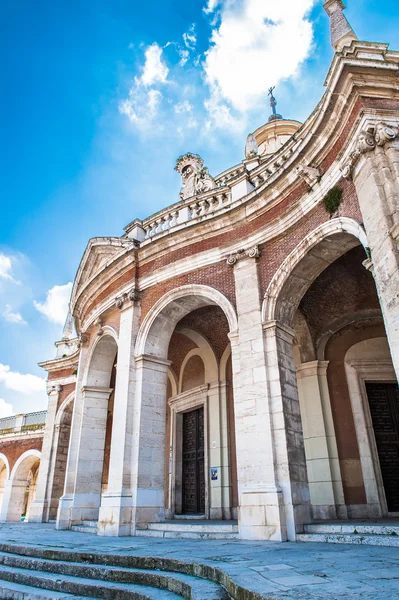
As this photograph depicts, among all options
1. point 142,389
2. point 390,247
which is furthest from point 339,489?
point 390,247

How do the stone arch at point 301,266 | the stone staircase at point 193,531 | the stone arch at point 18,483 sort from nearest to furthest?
the stone staircase at point 193,531, the stone arch at point 301,266, the stone arch at point 18,483

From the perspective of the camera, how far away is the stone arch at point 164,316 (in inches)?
372

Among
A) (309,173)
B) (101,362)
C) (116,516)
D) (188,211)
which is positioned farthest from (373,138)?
(101,362)

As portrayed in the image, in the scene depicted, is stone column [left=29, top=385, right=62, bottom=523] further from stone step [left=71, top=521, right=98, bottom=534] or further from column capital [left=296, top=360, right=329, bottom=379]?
column capital [left=296, top=360, right=329, bottom=379]

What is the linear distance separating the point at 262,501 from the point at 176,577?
339 centimetres

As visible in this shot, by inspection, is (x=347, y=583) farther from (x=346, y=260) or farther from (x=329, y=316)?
(x=329, y=316)

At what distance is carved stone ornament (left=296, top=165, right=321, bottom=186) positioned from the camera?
7.41 meters

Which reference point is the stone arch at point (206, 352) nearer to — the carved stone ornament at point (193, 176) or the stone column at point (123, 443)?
the stone column at point (123, 443)

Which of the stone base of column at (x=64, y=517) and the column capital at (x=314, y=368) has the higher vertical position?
the column capital at (x=314, y=368)

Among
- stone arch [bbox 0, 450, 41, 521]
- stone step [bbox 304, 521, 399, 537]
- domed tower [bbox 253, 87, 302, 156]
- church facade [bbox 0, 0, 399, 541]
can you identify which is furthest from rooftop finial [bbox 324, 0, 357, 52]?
stone arch [bbox 0, 450, 41, 521]

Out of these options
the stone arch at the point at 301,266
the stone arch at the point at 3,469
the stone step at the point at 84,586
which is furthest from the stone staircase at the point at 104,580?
the stone arch at the point at 3,469

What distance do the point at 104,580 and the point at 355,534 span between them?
3.29 meters

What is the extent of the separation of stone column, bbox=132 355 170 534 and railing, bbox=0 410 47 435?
44.3ft

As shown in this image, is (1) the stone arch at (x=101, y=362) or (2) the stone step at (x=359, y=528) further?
(1) the stone arch at (x=101, y=362)
